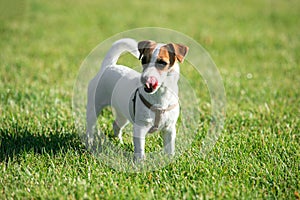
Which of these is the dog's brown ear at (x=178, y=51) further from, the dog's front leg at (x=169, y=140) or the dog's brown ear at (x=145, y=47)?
the dog's front leg at (x=169, y=140)

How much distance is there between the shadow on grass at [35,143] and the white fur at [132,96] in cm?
21

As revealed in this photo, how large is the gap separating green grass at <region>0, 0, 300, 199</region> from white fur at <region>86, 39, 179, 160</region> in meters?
0.29

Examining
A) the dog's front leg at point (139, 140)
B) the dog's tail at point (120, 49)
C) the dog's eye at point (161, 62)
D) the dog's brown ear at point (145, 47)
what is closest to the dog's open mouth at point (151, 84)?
the dog's eye at point (161, 62)

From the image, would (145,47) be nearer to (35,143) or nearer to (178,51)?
(178,51)

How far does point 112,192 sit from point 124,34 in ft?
20.6

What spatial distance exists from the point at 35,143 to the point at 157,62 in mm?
1745

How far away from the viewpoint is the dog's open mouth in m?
3.35

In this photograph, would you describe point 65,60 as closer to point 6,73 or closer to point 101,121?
point 6,73

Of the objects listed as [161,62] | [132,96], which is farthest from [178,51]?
[132,96]

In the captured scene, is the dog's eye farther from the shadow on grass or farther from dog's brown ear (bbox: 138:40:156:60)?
the shadow on grass

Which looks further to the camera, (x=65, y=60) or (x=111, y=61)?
(x=65, y=60)

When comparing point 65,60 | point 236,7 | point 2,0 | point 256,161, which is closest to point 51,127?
point 256,161

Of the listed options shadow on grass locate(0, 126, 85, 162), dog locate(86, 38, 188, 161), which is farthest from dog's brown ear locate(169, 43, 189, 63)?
shadow on grass locate(0, 126, 85, 162)

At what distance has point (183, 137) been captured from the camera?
4.58 meters
